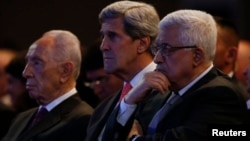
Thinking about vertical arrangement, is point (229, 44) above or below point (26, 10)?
above

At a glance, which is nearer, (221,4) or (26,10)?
(221,4)

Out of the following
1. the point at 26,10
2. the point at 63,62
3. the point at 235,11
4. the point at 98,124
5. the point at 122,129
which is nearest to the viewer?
the point at 122,129

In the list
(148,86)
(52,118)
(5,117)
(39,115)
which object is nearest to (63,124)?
(52,118)

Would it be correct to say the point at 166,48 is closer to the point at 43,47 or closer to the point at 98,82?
the point at 43,47

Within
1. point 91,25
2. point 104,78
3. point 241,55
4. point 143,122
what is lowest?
point 91,25

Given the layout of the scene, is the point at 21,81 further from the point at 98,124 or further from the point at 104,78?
the point at 98,124

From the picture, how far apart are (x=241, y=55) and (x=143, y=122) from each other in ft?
8.51

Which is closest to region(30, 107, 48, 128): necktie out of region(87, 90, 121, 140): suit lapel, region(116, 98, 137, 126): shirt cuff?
region(87, 90, 121, 140): suit lapel

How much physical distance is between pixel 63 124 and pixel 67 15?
5.02 metres

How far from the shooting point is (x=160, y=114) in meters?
4.69

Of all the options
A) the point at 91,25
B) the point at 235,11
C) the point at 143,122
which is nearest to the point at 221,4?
the point at 235,11

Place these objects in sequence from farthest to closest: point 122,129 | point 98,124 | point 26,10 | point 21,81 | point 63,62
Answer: point 26,10, point 21,81, point 63,62, point 98,124, point 122,129

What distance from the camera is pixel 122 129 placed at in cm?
489

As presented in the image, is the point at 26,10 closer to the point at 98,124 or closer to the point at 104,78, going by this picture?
the point at 104,78
